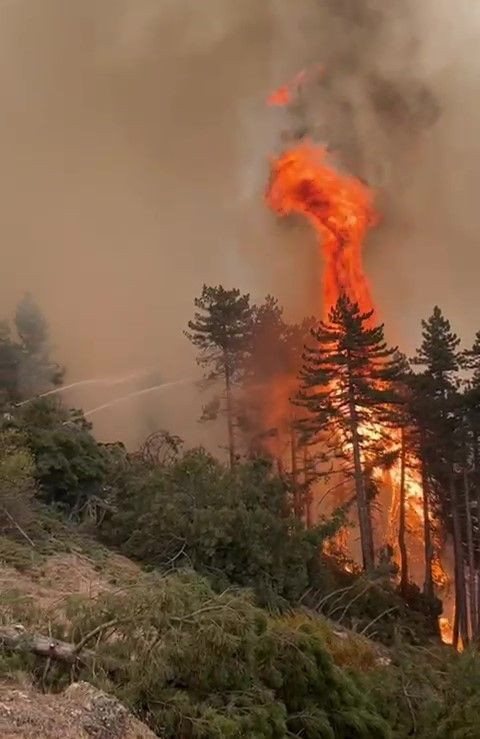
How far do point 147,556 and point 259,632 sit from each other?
883 cm

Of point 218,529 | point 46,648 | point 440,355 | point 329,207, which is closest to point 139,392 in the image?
point 329,207

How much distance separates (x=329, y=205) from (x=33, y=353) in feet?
85.6

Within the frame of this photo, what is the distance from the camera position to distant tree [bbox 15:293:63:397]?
40.5 metres

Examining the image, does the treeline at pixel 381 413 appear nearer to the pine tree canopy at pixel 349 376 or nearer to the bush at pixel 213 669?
the pine tree canopy at pixel 349 376

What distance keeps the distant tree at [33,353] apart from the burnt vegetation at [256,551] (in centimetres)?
33

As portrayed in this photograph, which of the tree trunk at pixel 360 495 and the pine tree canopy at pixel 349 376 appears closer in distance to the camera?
the tree trunk at pixel 360 495

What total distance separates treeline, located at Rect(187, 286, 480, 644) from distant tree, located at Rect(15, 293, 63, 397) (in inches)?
513

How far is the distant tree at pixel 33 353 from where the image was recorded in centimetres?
4053

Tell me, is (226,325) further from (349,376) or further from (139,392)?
(139,392)

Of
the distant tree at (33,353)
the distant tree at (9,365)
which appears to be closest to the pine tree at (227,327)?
the distant tree at (9,365)

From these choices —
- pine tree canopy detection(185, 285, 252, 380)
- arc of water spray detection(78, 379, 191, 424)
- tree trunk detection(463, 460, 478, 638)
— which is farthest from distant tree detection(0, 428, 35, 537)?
arc of water spray detection(78, 379, 191, 424)

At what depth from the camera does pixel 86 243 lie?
57125 mm

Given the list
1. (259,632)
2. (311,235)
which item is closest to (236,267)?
(311,235)

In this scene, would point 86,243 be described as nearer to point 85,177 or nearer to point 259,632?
point 85,177
